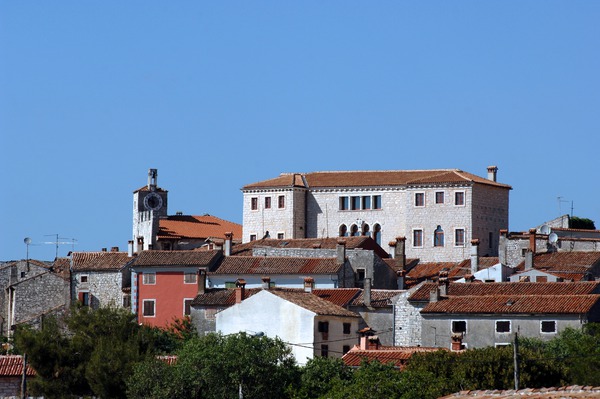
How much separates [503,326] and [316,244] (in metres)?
25.4

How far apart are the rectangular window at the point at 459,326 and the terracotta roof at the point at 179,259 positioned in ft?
58.9

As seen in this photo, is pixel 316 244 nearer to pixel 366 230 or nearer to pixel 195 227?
pixel 366 230

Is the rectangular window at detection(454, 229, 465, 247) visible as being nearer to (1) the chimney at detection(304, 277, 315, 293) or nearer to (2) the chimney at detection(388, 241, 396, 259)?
(2) the chimney at detection(388, 241, 396, 259)

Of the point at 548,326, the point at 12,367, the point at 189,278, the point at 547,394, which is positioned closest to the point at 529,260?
the point at 548,326

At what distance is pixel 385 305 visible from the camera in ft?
219

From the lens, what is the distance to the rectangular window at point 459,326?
61250 mm

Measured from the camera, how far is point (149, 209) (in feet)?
360

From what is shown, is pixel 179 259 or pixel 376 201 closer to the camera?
pixel 179 259

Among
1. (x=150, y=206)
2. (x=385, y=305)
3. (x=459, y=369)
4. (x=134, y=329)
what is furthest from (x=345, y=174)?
(x=459, y=369)

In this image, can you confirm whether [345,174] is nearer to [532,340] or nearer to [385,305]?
[385,305]

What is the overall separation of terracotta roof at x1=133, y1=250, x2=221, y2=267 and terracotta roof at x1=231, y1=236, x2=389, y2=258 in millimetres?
5863

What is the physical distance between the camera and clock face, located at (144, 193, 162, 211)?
11050cm

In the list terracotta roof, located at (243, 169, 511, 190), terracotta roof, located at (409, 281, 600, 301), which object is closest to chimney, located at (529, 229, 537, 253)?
terracotta roof, located at (243, 169, 511, 190)

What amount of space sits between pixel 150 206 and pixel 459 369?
209 ft
